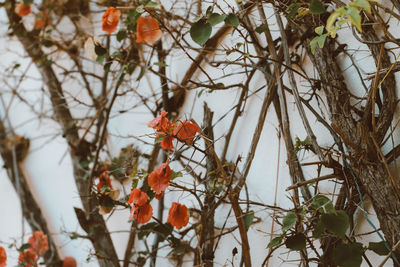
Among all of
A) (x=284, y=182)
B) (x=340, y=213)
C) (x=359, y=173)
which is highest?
(x=284, y=182)

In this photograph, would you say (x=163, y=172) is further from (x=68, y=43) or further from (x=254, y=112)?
(x=68, y=43)

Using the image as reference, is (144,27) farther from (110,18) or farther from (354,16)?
(354,16)

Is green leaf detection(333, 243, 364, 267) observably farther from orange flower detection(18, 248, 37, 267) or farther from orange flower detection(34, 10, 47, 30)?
orange flower detection(34, 10, 47, 30)

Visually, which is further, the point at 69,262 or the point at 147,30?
the point at 69,262

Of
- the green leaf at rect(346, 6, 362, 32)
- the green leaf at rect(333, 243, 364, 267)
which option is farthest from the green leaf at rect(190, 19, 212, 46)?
the green leaf at rect(333, 243, 364, 267)

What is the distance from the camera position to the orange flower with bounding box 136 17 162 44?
124cm

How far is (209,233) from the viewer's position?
124 centimetres

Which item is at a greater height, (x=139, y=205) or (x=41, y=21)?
(x=41, y=21)

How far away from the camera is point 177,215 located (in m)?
1.07

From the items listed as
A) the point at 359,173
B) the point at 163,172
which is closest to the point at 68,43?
the point at 163,172

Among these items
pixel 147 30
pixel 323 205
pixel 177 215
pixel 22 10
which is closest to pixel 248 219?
pixel 177 215

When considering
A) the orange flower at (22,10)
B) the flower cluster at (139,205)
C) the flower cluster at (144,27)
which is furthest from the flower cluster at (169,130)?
the orange flower at (22,10)

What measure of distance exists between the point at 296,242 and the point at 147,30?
0.70 m

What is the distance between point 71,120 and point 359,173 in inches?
47.2
